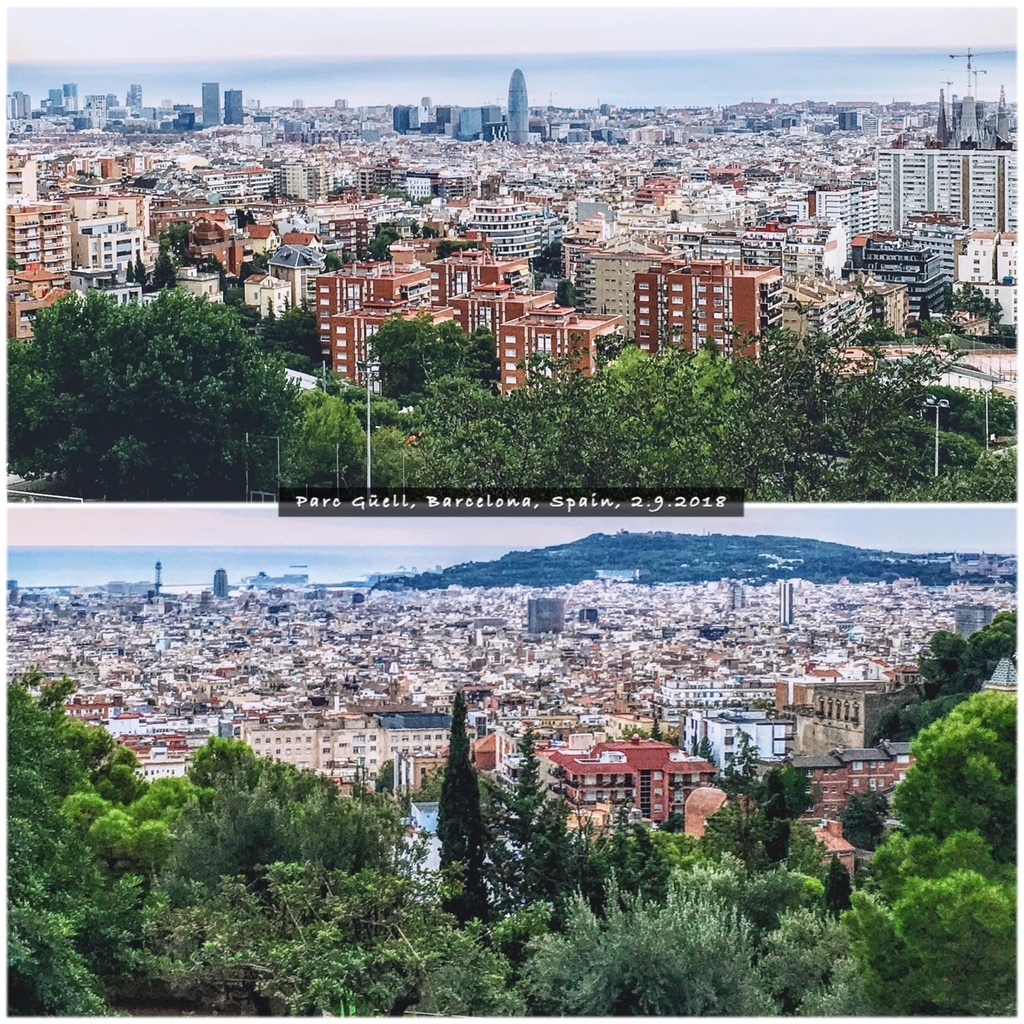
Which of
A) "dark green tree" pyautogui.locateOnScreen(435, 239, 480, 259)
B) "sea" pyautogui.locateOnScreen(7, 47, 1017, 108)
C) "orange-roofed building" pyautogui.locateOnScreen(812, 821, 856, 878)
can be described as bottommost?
"orange-roofed building" pyautogui.locateOnScreen(812, 821, 856, 878)

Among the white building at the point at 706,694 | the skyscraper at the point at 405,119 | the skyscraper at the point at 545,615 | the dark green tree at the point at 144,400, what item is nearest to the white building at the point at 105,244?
the dark green tree at the point at 144,400

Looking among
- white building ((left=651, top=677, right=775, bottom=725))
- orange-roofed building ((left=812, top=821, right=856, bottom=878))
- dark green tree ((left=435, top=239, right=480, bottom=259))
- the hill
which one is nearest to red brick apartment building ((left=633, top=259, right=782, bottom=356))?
dark green tree ((left=435, top=239, right=480, bottom=259))

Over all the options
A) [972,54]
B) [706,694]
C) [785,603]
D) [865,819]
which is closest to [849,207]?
[972,54]

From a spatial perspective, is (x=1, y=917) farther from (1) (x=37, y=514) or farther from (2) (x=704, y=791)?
(2) (x=704, y=791)

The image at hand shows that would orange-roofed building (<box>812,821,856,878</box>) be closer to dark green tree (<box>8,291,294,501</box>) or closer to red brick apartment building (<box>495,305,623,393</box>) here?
red brick apartment building (<box>495,305,623,393</box>)

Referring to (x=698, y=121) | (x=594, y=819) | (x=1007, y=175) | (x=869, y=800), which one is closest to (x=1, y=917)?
(x=594, y=819)

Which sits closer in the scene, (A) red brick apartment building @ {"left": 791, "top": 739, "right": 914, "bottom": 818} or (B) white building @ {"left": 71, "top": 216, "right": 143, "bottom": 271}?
(A) red brick apartment building @ {"left": 791, "top": 739, "right": 914, "bottom": 818}
